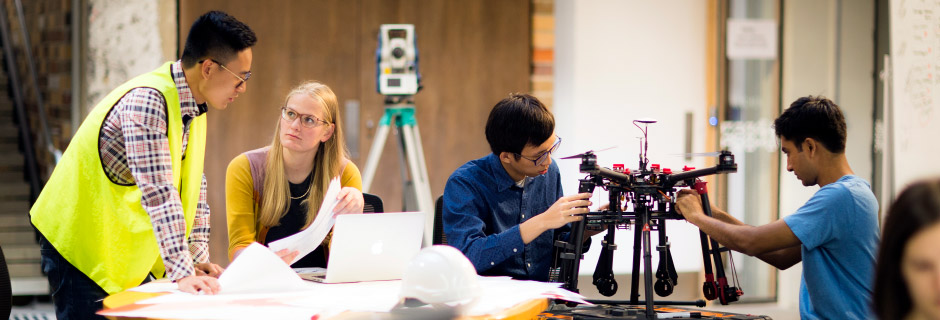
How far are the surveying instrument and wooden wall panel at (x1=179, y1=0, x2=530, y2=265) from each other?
493mm

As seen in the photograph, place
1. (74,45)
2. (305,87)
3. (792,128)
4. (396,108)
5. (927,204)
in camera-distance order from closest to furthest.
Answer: (927,204)
(792,128)
(305,87)
(396,108)
(74,45)

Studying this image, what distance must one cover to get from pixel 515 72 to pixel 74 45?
2.11 meters

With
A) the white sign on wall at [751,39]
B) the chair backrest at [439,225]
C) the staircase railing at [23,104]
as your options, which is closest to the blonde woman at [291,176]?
the chair backrest at [439,225]

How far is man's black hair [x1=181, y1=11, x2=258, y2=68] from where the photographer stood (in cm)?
196

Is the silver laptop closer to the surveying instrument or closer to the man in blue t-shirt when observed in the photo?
the man in blue t-shirt

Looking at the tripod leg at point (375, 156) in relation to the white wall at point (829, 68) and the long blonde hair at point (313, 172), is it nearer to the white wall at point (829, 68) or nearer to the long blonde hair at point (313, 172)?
the long blonde hair at point (313, 172)

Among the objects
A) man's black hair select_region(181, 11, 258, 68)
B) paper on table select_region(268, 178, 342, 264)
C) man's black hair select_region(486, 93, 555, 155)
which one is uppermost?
man's black hair select_region(181, 11, 258, 68)

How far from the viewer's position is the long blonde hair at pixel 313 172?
236cm

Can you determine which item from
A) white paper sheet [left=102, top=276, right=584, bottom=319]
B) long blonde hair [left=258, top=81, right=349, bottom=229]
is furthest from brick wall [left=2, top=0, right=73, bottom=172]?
white paper sheet [left=102, top=276, right=584, bottom=319]

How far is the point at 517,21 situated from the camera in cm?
441

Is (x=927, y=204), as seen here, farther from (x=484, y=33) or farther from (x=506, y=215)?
(x=484, y=33)

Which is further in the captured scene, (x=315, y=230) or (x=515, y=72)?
(x=515, y=72)

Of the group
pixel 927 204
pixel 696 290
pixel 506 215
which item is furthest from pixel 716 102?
pixel 927 204

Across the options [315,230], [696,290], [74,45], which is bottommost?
[696,290]
